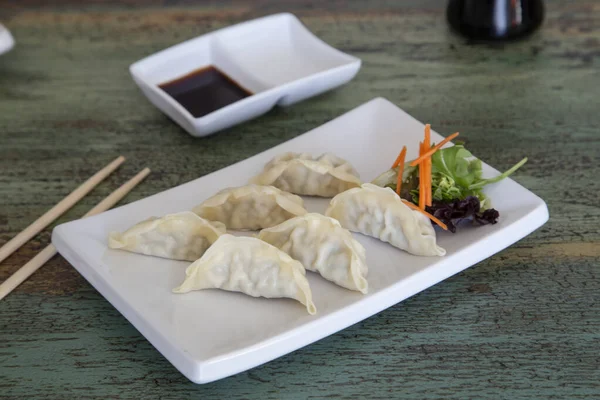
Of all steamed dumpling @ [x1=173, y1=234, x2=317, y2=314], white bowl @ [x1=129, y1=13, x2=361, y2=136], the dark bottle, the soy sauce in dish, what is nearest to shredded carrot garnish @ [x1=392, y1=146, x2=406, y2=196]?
steamed dumpling @ [x1=173, y1=234, x2=317, y2=314]

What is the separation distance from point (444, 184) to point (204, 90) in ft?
3.86

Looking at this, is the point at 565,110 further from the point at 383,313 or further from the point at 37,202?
the point at 37,202

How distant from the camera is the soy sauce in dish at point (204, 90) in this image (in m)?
2.95

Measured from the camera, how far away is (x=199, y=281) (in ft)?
6.55

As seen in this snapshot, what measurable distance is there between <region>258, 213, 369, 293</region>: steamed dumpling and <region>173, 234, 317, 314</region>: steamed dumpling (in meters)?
0.07

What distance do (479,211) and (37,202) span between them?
4.58 ft

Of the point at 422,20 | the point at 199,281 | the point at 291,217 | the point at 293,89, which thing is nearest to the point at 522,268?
the point at 291,217

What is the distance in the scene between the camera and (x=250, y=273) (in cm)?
200

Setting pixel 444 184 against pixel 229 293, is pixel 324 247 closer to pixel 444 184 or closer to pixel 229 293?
pixel 229 293

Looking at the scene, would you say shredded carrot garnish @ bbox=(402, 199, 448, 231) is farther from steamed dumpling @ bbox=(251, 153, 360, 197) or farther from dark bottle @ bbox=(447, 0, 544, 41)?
dark bottle @ bbox=(447, 0, 544, 41)

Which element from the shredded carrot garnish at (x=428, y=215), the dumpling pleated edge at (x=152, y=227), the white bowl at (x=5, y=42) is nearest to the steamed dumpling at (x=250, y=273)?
the dumpling pleated edge at (x=152, y=227)

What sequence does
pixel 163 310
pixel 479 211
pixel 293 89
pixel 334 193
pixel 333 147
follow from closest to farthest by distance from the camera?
pixel 163 310 < pixel 479 211 < pixel 334 193 < pixel 333 147 < pixel 293 89

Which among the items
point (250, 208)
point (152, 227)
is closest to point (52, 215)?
point (152, 227)

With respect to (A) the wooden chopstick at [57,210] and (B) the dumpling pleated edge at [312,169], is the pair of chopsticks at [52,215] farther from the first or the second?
(B) the dumpling pleated edge at [312,169]
